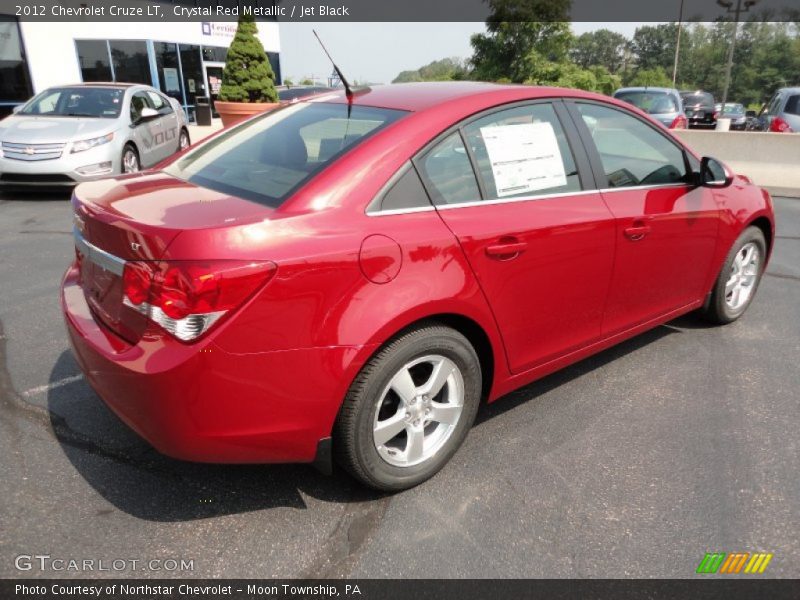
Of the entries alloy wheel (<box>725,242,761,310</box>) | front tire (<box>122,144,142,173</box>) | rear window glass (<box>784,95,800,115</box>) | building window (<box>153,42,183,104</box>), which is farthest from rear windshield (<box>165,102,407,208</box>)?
building window (<box>153,42,183,104</box>)

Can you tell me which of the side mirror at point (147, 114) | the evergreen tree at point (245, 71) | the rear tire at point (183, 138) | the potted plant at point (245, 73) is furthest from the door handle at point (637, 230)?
the evergreen tree at point (245, 71)

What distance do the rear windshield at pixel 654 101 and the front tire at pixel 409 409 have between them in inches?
478

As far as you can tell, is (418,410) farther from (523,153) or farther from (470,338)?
(523,153)

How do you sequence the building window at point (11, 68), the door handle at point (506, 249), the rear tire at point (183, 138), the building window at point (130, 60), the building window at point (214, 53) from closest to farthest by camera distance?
1. the door handle at point (506, 249)
2. the rear tire at point (183, 138)
3. the building window at point (11, 68)
4. the building window at point (130, 60)
5. the building window at point (214, 53)

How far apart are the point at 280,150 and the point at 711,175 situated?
251 cm

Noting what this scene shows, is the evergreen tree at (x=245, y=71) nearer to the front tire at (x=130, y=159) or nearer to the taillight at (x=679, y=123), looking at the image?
the front tire at (x=130, y=159)

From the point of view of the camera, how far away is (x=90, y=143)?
820 centimetres

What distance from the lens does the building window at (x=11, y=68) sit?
53.4ft

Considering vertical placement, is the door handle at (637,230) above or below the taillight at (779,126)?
above

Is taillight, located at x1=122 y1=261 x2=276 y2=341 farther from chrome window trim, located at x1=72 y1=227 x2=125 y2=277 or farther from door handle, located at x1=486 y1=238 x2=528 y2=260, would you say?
door handle, located at x1=486 y1=238 x2=528 y2=260

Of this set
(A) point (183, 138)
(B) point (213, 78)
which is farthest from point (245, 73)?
(B) point (213, 78)

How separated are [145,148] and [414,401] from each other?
27.8ft

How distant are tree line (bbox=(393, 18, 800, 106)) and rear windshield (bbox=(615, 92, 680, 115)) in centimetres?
424

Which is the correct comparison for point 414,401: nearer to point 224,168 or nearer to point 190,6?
point 224,168
